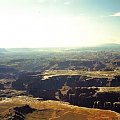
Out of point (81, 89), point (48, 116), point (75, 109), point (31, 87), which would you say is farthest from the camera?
point (31, 87)

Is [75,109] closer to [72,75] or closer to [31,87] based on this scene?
[31,87]

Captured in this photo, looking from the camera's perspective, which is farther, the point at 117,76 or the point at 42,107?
the point at 117,76

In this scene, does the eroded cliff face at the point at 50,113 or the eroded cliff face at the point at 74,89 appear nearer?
the eroded cliff face at the point at 50,113

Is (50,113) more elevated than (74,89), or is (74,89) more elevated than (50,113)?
(74,89)

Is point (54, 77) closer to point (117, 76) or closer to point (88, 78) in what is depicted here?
point (88, 78)

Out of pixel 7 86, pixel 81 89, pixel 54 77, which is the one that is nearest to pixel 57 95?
pixel 81 89

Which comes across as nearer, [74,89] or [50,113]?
[50,113]

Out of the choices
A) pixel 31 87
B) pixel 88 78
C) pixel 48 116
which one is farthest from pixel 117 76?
pixel 48 116

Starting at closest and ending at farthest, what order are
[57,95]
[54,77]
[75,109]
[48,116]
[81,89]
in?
[48,116]
[75,109]
[81,89]
[57,95]
[54,77]

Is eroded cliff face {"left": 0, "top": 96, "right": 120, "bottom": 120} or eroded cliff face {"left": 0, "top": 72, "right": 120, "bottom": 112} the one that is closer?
eroded cliff face {"left": 0, "top": 96, "right": 120, "bottom": 120}
